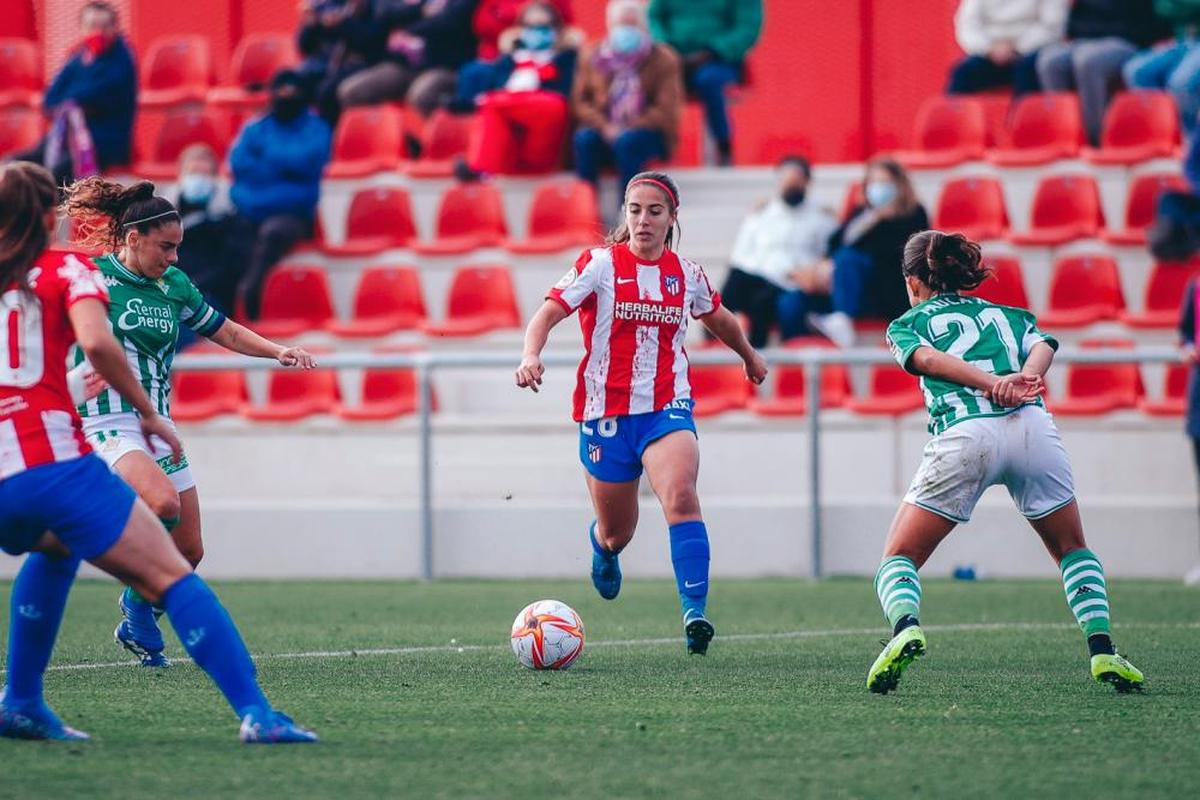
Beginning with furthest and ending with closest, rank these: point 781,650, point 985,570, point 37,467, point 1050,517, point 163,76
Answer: point 163,76 → point 985,570 → point 781,650 → point 1050,517 → point 37,467

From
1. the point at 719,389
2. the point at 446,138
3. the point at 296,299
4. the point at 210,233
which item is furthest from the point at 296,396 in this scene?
the point at 446,138

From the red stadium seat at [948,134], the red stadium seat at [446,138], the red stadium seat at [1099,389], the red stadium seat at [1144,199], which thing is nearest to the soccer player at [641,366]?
the red stadium seat at [1099,389]

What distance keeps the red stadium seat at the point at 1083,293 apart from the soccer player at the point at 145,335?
774 cm

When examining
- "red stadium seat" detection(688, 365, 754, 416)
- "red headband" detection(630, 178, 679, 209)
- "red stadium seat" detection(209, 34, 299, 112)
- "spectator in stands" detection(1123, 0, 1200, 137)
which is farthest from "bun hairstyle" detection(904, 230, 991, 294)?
"red stadium seat" detection(209, 34, 299, 112)

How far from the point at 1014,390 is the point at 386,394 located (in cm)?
782

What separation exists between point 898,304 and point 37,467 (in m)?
9.19

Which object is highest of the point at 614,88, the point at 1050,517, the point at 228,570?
the point at 614,88

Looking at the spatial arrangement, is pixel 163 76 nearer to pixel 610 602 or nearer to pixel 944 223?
pixel 944 223

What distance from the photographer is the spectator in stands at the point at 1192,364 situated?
11.6 meters

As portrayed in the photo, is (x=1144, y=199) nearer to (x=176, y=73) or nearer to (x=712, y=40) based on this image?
(x=712, y=40)

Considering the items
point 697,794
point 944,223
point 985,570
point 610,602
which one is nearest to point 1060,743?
point 697,794

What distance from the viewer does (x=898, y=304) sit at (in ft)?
44.0

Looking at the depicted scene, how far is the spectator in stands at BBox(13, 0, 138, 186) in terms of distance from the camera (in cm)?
1555

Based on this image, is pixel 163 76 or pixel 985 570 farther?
pixel 163 76
